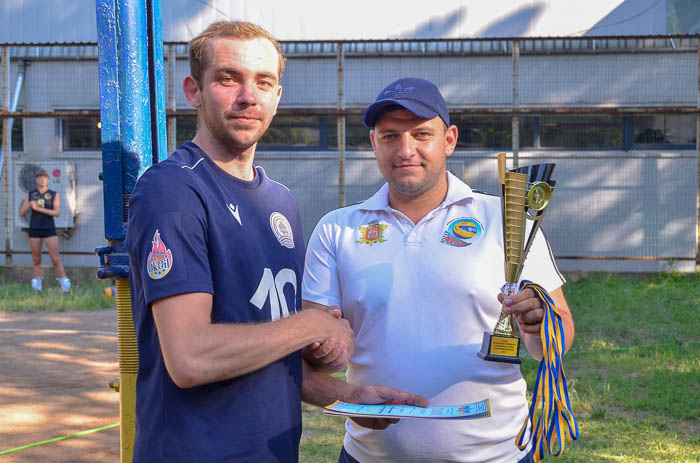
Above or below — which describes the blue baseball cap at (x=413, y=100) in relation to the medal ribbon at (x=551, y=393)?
above

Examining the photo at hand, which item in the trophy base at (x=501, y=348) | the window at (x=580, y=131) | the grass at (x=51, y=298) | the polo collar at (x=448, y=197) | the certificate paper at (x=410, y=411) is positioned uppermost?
the window at (x=580, y=131)

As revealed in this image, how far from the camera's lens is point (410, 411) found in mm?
2281

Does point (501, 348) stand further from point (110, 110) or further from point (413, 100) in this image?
point (110, 110)

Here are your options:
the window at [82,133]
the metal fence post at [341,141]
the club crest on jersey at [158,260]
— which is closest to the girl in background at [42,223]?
the window at [82,133]

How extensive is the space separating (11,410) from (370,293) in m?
4.45

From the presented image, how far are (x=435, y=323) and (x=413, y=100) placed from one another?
32.2 inches

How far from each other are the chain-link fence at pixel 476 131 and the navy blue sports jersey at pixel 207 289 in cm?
980

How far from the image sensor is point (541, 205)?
8.32 feet

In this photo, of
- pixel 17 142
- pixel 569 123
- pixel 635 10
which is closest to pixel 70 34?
pixel 17 142

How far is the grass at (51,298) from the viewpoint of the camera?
10.5m

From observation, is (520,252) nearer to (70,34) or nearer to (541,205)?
(541,205)

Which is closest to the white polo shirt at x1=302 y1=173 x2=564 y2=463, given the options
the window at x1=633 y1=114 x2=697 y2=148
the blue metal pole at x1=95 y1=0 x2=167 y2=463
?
the blue metal pole at x1=95 y1=0 x2=167 y2=463

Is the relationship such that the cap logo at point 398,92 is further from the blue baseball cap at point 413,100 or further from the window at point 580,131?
the window at point 580,131

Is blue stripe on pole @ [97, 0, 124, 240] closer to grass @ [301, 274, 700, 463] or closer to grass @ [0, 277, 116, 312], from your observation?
grass @ [301, 274, 700, 463]
